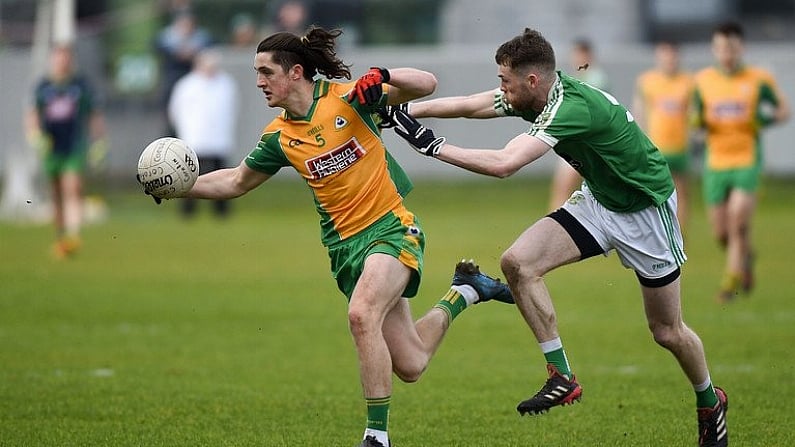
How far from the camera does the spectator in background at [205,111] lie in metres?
22.5

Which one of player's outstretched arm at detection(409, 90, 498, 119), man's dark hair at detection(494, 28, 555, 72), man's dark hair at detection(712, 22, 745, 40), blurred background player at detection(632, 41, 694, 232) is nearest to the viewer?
man's dark hair at detection(494, 28, 555, 72)

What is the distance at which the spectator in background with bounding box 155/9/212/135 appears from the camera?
76.9 ft

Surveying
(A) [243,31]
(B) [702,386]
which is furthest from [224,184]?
(A) [243,31]

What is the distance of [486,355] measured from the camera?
416 inches

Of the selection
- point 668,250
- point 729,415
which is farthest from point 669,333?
point 729,415

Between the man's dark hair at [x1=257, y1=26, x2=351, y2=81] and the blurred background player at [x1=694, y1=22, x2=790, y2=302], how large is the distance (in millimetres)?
7075

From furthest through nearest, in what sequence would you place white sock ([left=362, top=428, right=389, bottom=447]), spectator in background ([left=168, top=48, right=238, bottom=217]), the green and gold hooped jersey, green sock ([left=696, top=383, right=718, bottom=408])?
spectator in background ([left=168, top=48, right=238, bottom=217]) < green sock ([left=696, top=383, right=718, bottom=408]) < the green and gold hooped jersey < white sock ([left=362, top=428, right=389, bottom=447])

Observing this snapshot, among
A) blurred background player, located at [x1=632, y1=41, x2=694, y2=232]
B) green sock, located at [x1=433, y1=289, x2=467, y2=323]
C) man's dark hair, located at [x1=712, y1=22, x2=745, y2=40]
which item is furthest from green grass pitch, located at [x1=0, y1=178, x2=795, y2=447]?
man's dark hair, located at [x1=712, y1=22, x2=745, y2=40]

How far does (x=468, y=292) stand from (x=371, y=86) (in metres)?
1.70

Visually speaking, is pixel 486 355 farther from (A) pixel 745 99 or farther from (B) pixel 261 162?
(A) pixel 745 99

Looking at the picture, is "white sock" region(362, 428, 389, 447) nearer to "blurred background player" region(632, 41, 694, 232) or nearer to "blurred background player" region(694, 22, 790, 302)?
"blurred background player" region(694, 22, 790, 302)

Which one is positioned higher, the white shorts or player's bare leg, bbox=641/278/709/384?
the white shorts

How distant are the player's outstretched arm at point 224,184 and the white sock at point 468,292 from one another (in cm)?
136

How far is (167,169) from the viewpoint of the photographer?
286 inches
